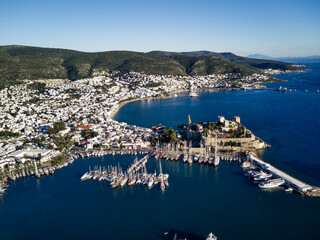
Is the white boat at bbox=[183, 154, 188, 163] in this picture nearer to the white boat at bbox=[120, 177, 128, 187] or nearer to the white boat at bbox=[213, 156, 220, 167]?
the white boat at bbox=[213, 156, 220, 167]

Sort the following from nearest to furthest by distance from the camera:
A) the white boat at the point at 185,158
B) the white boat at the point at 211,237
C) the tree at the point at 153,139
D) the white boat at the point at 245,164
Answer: the white boat at the point at 211,237, the white boat at the point at 245,164, the white boat at the point at 185,158, the tree at the point at 153,139

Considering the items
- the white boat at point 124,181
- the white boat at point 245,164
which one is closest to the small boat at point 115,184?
the white boat at point 124,181

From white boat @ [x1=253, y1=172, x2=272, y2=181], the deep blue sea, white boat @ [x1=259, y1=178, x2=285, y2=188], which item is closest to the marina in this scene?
the deep blue sea

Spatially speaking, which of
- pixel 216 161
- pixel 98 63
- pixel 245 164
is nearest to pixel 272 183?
pixel 245 164

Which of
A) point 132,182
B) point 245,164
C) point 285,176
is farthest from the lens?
point 245,164

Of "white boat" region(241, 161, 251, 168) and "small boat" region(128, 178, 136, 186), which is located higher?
"white boat" region(241, 161, 251, 168)

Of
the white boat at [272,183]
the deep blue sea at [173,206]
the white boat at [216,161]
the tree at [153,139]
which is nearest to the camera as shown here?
the deep blue sea at [173,206]

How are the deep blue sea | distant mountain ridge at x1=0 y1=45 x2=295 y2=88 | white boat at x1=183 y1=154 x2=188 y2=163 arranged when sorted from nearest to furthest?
the deep blue sea, white boat at x1=183 y1=154 x2=188 y2=163, distant mountain ridge at x1=0 y1=45 x2=295 y2=88

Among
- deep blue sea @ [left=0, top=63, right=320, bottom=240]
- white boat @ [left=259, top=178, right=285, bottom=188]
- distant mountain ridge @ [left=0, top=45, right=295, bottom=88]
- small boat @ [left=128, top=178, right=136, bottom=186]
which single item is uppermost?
distant mountain ridge @ [left=0, top=45, right=295, bottom=88]

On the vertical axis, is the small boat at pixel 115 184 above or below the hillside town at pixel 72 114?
below

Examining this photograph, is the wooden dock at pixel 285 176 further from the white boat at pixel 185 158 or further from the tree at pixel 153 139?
the tree at pixel 153 139

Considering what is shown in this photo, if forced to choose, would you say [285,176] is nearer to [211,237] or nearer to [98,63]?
[211,237]

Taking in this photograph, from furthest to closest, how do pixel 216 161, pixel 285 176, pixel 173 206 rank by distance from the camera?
pixel 216 161, pixel 285 176, pixel 173 206
